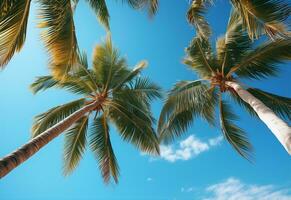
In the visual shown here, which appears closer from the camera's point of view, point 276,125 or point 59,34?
point 276,125

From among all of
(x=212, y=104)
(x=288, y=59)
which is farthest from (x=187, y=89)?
(x=288, y=59)

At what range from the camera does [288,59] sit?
10492 mm

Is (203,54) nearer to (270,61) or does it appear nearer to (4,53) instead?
(270,61)

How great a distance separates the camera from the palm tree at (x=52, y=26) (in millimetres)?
6617

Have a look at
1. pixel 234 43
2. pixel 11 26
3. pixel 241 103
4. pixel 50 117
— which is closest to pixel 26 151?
pixel 11 26

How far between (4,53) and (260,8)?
6235 millimetres

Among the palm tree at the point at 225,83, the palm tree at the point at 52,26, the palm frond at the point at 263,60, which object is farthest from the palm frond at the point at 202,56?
the palm tree at the point at 52,26

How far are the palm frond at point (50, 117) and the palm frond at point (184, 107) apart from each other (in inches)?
148

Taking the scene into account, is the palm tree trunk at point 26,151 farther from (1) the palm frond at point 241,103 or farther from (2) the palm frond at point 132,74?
(1) the palm frond at point 241,103

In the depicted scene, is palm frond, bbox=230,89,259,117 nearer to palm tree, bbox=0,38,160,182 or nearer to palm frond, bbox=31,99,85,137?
palm tree, bbox=0,38,160,182

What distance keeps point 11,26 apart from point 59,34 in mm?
1607

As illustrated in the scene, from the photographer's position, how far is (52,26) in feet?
25.7

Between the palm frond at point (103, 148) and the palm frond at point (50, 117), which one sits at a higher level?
the palm frond at point (50, 117)

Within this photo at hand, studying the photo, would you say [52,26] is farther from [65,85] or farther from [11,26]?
[65,85]
